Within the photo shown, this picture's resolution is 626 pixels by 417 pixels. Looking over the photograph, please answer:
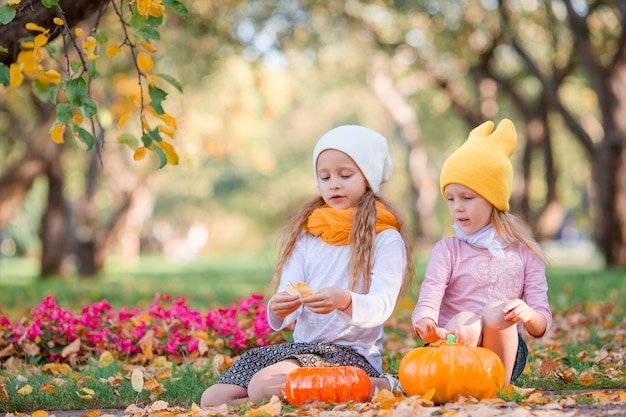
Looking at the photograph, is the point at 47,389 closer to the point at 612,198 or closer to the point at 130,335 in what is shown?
the point at 130,335

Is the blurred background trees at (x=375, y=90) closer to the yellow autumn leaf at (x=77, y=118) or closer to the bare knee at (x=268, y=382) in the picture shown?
the yellow autumn leaf at (x=77, y=118)

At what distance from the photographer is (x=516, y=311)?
3816 mm

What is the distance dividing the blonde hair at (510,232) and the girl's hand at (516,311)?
0.42 metres

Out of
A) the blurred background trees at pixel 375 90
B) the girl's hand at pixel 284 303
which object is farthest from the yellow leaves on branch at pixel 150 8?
the blurred background trees at pixel 375 90

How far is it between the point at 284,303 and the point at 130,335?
7.29 feet

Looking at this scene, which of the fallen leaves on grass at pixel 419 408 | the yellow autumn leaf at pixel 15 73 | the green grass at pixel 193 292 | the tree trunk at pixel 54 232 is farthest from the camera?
the tree trunk at pixel 54 232

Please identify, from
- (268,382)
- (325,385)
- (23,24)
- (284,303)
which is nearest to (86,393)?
(268,382)

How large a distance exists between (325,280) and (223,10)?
Answer: 473 inches

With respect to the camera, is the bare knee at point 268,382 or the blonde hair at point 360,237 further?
the blonde hair at point 360,237

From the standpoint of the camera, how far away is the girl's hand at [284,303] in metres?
3.88

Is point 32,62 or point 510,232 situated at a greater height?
point 32,62

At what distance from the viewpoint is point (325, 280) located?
4219mm

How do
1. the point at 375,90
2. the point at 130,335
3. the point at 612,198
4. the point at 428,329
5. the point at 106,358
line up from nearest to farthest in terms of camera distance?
the point at 428,329 < the point at 106,358 < the point at 130,335 < the point at 612,198 < the point at 375,90

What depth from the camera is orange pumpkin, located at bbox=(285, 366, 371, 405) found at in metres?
3.77
